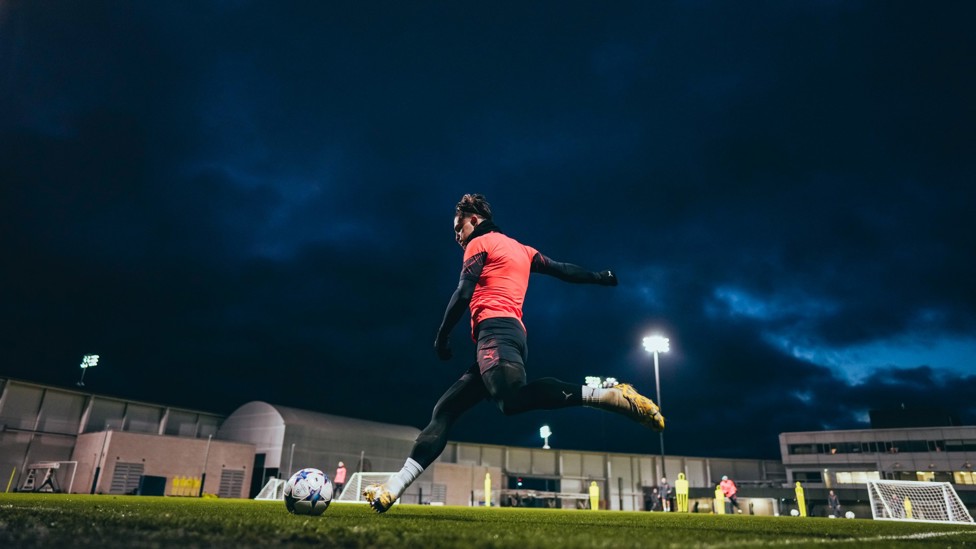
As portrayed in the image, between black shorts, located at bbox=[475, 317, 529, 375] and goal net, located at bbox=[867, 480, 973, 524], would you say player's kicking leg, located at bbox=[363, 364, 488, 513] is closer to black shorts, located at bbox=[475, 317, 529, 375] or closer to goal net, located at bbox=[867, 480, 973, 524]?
black shorts, located at bbox=[475, 317, 529, 375]

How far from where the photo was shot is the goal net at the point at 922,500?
797 cm

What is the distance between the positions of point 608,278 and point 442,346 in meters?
1.49

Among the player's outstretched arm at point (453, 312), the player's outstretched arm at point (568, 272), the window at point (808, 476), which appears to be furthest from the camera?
the window at point (808, 476)

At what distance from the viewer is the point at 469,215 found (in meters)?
4.52

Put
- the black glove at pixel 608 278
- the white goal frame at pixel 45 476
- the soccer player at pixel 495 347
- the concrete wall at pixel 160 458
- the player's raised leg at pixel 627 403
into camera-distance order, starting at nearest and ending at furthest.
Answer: the player's raised leg at pixel 627 403 → the soccer player at pixel 495 347 → the black glove at pixel 608 278 → the white goal frame at pixel 45 476 → the concrete wall at pixel 160 458

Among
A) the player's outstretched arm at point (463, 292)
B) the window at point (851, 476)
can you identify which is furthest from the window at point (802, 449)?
the player's outstretched arm at point (463, 292)

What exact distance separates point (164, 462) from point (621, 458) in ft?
137

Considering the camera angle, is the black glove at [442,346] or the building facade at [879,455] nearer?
the black glove at [442,346]

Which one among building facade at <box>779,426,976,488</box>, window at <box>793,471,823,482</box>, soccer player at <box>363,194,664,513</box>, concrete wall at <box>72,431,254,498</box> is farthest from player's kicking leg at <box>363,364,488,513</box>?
window at <box>793,471,823,482</box>

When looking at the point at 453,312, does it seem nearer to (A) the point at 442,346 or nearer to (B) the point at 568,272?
(A) the point at 442,346

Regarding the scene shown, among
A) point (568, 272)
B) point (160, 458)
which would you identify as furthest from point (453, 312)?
point (160, 458)

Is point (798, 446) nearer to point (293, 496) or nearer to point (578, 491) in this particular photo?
point (578, 491)

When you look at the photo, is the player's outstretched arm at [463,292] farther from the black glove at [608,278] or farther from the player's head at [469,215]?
the black glove at [608,278]

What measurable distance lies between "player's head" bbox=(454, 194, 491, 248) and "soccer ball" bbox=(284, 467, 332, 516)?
7.77 ft
